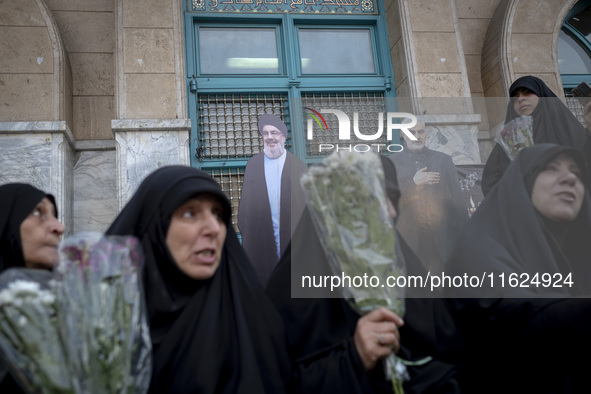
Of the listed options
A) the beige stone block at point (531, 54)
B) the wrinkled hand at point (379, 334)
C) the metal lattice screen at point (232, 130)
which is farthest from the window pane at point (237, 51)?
the wrinkled hand at point (379, 334)

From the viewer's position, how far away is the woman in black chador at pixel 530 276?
67.9 inches

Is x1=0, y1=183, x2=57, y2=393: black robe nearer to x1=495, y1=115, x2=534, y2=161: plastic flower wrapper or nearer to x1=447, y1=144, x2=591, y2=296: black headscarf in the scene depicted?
x1=447, y1=144, x2=591, y2=296: black headscarf

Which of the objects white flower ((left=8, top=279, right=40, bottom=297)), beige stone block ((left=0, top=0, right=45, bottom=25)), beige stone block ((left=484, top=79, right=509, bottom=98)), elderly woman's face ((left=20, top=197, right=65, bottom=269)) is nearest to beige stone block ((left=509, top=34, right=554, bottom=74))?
beige stone block ((left=484, top=79, right=509, bottom=98))

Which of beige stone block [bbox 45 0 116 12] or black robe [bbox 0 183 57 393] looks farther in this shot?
beige stone block [bbox 45 0 116 12]

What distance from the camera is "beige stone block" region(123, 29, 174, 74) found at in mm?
5312

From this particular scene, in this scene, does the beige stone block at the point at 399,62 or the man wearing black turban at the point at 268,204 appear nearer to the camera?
the man wearing black turban at the point at 268,204

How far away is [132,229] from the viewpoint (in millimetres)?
1829

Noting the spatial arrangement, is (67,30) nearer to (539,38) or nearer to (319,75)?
(319,75)

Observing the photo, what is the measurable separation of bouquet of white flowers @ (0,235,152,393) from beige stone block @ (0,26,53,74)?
15.4 feet

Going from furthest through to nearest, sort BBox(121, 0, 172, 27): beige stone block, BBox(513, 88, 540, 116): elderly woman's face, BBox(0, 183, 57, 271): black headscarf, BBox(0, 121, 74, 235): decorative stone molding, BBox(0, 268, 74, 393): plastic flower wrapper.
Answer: BBox(121, 0, 172, 27): beige stone block → BBox(0, 121, 74, 235): decorative stone molding → BBox(513, 88, 540, 116): elderly woman's face → BBox(0, 183, 57, 271): black headscarf → BBox(0, 268, 74, 393): plastic flower wrapper

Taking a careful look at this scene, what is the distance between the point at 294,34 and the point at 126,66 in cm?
211

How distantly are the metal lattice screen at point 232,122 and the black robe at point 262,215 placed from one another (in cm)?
99

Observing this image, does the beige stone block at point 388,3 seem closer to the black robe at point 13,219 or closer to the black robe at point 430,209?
the black robe at point 430,209

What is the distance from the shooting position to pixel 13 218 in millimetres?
2006
